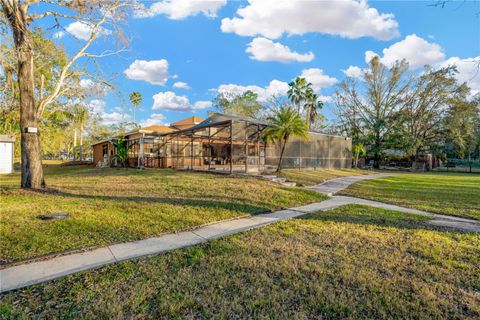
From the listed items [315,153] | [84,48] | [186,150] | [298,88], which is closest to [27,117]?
[84,48]

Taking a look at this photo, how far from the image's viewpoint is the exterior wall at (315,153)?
17.0m

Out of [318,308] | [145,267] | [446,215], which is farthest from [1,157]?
[446,215]

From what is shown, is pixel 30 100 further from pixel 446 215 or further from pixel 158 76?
pixel 158 76

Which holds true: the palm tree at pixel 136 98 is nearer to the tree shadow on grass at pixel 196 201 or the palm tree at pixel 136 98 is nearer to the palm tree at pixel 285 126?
the palm tree at pixel 285 126

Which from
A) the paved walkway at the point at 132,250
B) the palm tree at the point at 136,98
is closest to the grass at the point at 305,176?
the paved walkway at the point at 132,250

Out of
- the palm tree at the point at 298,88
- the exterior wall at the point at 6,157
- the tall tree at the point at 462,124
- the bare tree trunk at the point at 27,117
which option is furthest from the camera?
the palm tree at the point at 298,88

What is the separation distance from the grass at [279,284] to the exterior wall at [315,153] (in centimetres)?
1253

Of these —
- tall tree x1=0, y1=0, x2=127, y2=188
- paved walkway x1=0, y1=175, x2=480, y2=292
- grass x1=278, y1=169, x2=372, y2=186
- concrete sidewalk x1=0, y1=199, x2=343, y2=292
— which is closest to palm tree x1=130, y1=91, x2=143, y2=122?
grass x1=278, y1=169, x2=372, y2=186

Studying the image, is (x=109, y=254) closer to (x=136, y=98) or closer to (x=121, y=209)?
(x=121, y=209)

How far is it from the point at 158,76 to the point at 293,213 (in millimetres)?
26700

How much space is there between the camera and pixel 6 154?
19.0 metres

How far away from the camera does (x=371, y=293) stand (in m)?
2.61

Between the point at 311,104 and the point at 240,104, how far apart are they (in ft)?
42.9

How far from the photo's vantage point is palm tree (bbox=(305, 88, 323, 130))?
33.6 meters
